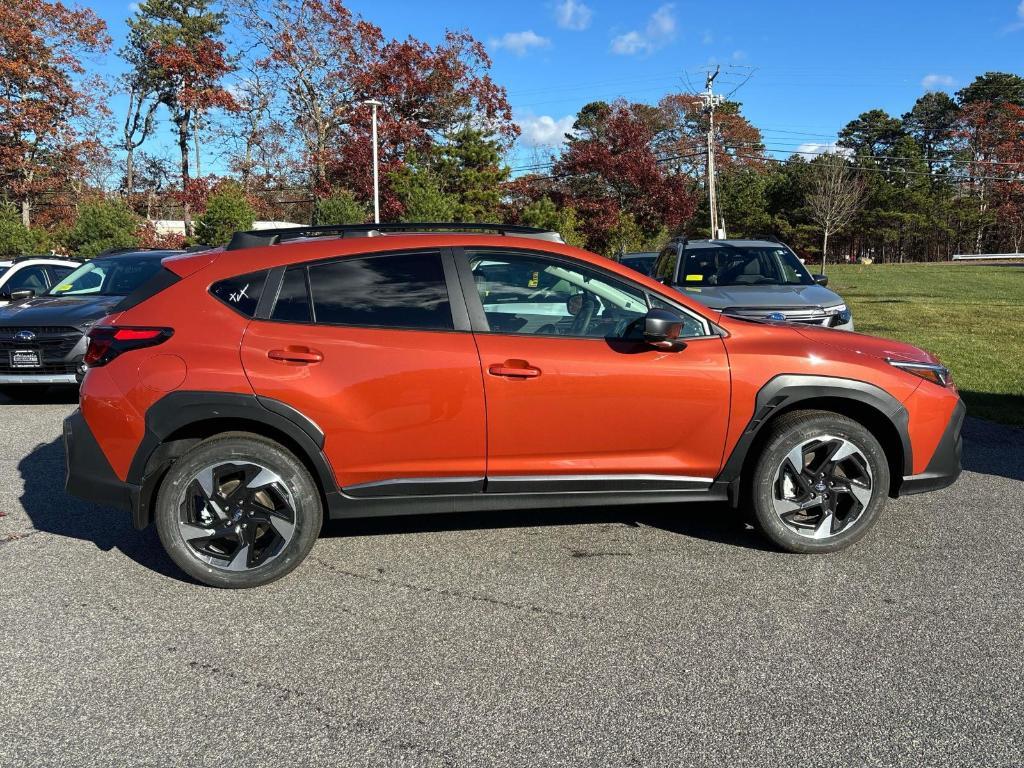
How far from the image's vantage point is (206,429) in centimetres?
385

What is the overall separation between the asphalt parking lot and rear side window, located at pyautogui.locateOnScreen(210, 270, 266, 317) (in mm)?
1426

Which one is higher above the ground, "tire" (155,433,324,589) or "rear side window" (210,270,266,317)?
"rear side window" (210,270,266,317)

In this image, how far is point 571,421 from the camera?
391 cm

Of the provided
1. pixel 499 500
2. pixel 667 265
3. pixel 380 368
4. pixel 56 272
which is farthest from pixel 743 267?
pixel 56 272

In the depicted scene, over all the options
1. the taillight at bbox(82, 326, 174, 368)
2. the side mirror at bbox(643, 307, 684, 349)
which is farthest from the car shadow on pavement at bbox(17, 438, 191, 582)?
the side mirror at bbox(643, 307, 684, 349)

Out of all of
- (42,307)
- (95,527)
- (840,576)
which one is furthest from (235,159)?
(840,576)

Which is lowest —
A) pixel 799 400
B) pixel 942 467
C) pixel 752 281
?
pixel 942 467

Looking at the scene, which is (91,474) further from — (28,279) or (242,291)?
(28,279)

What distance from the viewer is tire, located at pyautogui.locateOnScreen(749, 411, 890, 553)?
13.3 ft

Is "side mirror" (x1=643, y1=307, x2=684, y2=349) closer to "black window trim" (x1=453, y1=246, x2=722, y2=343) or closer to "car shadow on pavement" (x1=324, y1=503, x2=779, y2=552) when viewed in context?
"black window trim" (x1=453, y1=246, x2=722, y2=343)

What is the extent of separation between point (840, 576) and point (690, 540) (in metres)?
0.82

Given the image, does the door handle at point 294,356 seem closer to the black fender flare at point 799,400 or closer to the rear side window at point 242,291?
the rear side window at point 242,291

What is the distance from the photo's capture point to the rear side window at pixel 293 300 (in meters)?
3.83

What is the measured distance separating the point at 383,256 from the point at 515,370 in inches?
36.1
